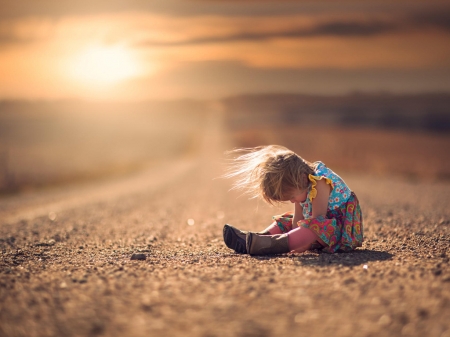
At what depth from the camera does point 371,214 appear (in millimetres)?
8922

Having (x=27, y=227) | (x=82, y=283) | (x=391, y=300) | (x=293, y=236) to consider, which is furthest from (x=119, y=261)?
(x=27, y=227)

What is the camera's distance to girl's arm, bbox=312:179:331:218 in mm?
5141

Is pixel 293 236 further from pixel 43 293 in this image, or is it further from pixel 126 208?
pixel 126 208

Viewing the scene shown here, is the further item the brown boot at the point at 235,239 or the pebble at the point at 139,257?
the brown boot at the point at 235,239

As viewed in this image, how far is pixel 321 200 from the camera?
5152 millimetres

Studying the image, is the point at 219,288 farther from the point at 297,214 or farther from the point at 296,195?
the point at 297,214

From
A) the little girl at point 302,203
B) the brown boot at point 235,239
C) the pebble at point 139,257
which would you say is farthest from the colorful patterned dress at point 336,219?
the pebble at point 139,257

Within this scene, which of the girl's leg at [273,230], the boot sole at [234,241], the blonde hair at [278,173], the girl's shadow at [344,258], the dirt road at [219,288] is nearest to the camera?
the dirt road at [219,288]

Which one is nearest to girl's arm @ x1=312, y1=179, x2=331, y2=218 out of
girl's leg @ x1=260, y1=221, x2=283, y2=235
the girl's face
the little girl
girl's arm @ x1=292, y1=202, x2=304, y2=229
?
the little girl

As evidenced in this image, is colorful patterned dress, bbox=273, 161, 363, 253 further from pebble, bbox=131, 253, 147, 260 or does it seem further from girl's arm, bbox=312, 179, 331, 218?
pebble, bbox=131, 253, 147, 260

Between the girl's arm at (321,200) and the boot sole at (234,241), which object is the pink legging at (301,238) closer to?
the girl's arm at (321,200)

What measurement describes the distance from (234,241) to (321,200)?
108 centimetres

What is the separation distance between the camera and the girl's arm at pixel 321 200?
5.14 metres

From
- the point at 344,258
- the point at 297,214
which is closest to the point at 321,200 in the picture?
the point at 297,214
